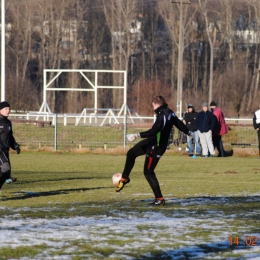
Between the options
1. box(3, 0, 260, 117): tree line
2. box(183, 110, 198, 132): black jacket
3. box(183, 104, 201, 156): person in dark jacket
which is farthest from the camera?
box(3, 0, 260, 117): tree line

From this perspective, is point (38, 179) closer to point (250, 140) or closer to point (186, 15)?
point (250, 140)

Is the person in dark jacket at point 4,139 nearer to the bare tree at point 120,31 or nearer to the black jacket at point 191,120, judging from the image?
the black jacket at point 191,120

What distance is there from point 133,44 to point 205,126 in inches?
2317

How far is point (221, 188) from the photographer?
49.4 feet

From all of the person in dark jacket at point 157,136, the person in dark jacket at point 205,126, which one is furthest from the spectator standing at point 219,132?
the person in dark jacket at point 157,136

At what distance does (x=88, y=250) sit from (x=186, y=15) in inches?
2828

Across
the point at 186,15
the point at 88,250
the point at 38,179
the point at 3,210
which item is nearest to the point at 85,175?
the point at 38,179

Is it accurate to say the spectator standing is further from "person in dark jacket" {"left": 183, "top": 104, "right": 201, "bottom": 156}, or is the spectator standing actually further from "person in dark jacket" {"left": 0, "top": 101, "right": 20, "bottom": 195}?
"person in dark jacket" {"left": 0, "top": 101, "right": 20, "bottom": 195}

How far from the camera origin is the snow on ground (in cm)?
802

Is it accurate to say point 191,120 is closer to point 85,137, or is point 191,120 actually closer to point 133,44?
point 85,137

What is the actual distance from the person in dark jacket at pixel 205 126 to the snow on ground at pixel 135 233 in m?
14.8

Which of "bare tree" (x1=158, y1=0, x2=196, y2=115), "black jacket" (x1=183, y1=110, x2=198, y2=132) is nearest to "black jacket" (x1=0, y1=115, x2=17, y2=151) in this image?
"black jacket" (x1=183, y1=110, x2=198, y2=132)

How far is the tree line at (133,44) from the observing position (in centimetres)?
7869

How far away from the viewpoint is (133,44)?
275 ft
